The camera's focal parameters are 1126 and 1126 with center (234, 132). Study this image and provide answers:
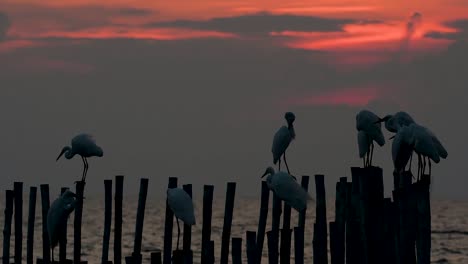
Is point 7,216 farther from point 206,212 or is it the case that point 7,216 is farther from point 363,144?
point 363,144

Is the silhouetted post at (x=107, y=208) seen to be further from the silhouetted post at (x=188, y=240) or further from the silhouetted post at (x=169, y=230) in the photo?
the silhouetted post at (x=188, y=240)

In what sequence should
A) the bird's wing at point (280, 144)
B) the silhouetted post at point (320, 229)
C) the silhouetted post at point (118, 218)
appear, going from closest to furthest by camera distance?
the silhouetted post at point (320, 229)
the silhouetted post at point (118, 218)
the bird's wing at point (280, 144)

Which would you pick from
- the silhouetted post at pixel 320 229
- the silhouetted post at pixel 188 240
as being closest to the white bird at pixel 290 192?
the silhouetted post at pixel 320 229

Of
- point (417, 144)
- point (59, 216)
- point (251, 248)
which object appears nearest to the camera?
point (251, 248)

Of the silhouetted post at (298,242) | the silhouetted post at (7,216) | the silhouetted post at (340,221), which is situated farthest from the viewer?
the silhouetted post at (7,216)

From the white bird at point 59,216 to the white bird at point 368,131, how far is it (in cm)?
510

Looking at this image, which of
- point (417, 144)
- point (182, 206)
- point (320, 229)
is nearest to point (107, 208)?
point (182, 206)

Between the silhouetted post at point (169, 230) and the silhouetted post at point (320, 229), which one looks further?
the silhouetted post at point (169, 230)

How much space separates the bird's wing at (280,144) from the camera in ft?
70.0

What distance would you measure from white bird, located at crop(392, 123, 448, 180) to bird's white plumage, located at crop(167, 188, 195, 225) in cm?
323

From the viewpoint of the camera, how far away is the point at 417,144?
1611 cm

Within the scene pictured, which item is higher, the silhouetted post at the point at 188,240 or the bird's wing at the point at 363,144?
the bird's wing at the point at 363,144

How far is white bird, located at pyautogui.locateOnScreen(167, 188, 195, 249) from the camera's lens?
17266 millimetres

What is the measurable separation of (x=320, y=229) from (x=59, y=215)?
13.7ft
